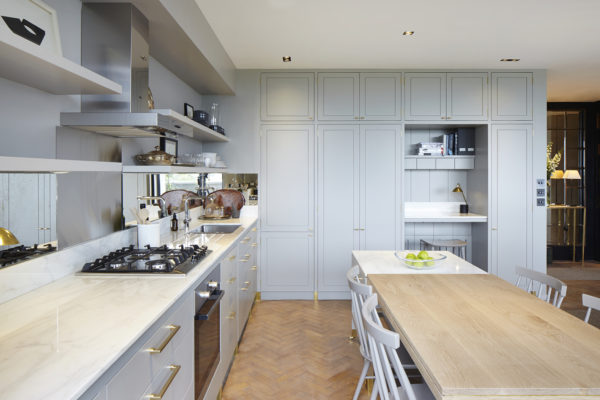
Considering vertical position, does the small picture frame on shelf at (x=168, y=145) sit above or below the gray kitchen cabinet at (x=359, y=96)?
below

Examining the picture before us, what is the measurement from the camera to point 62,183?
5.90 ft

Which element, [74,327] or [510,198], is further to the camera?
[510,198]

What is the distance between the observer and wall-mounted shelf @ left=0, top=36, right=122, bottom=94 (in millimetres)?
1095

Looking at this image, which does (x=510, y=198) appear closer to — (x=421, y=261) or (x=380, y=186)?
(x=380, y=186)

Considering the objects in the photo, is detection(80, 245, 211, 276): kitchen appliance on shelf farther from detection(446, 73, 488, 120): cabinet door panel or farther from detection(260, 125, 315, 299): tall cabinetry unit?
detection(446, 73, 488, 120): cabinet door panel

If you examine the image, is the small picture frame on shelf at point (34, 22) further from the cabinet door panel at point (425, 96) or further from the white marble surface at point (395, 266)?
the cabinet door panel at point (425, 96)

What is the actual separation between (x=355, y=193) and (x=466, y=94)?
1718 millimetres

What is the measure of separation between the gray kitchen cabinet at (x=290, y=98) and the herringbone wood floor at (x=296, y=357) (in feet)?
7.10

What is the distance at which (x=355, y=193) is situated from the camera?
4316mm

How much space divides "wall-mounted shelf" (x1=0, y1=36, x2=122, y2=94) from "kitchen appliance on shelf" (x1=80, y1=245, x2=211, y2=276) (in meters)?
0.82

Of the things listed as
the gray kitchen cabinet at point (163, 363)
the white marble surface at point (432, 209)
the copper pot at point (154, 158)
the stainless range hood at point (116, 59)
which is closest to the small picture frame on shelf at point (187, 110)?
the copper pot at point (154, 158)

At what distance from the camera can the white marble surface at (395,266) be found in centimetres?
240

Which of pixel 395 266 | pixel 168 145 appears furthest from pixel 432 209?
pixel 168 145

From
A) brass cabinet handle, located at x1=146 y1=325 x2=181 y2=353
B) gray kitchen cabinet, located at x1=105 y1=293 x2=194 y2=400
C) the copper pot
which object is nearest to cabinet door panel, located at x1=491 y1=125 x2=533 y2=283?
the copper pot
